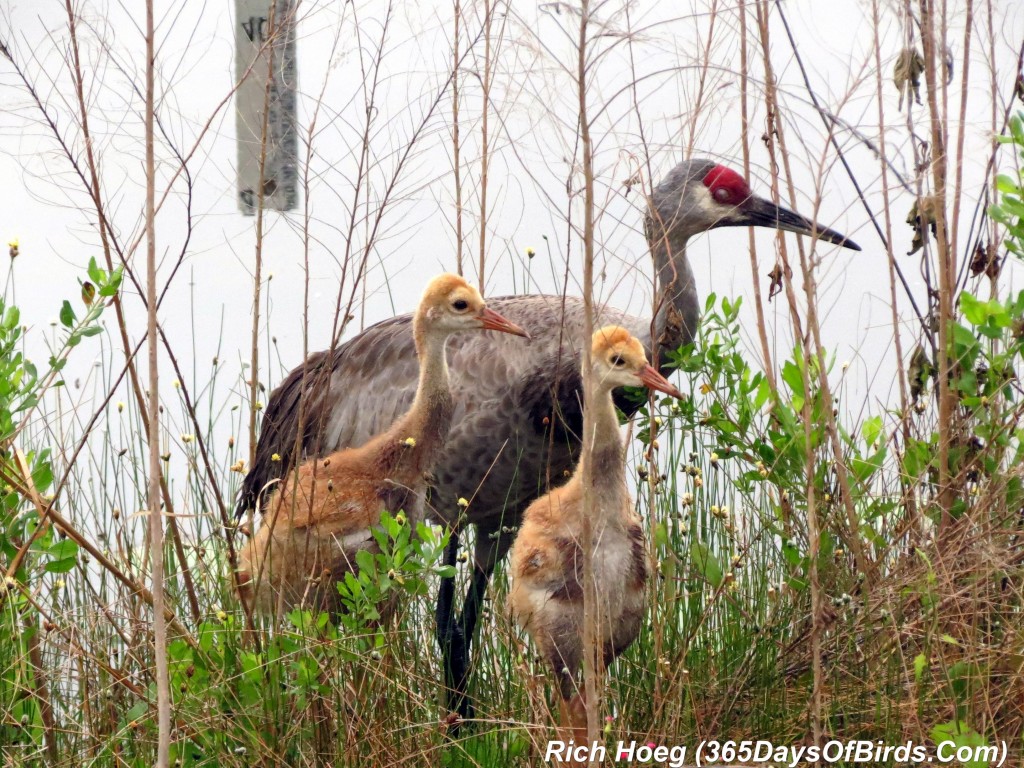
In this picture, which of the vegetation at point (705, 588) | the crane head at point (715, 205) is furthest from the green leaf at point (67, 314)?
the crane head at point (715, 205)

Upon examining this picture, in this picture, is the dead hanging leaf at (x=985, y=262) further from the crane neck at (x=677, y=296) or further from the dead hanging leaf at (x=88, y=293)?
the dead hanging leaf at (x=88, y=293)

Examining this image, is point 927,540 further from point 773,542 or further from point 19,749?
point 19,749

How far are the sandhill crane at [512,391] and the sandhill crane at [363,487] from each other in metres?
0.53

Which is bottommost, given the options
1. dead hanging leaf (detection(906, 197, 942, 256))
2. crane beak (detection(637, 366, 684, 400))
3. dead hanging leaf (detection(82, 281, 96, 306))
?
crane beak (detection(637, 366, 684, 400))

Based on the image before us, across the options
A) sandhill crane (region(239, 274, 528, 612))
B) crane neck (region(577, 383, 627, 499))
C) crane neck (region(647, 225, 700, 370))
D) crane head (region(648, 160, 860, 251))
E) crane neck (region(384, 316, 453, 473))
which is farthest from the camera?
crane head (region(648, 160, 860, 251))

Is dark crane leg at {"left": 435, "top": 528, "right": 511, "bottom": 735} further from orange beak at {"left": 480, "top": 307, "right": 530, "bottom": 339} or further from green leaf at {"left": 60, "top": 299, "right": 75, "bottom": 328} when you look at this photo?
green leaf at {"left": 60, "top": 299, "right": 75, "bottom": 328}

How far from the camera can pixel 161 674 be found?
1812 millimetres

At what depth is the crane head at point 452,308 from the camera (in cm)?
307

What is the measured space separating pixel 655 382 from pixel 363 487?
0.69 m

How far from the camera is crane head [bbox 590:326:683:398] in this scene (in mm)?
2771

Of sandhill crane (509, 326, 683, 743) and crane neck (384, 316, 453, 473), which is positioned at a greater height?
crane neck (384, 316, 453, 473)

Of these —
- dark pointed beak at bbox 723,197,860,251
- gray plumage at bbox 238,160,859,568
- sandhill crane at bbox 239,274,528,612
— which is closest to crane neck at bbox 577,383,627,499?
sandhill crane at bbox 239,274,528,612

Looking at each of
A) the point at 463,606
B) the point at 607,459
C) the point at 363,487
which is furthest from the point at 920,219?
the point at 463,606

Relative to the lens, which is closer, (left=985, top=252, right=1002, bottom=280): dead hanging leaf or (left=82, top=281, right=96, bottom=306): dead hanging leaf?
(left=82, top=281, right=96, bottom=306): dead hanging leaf
